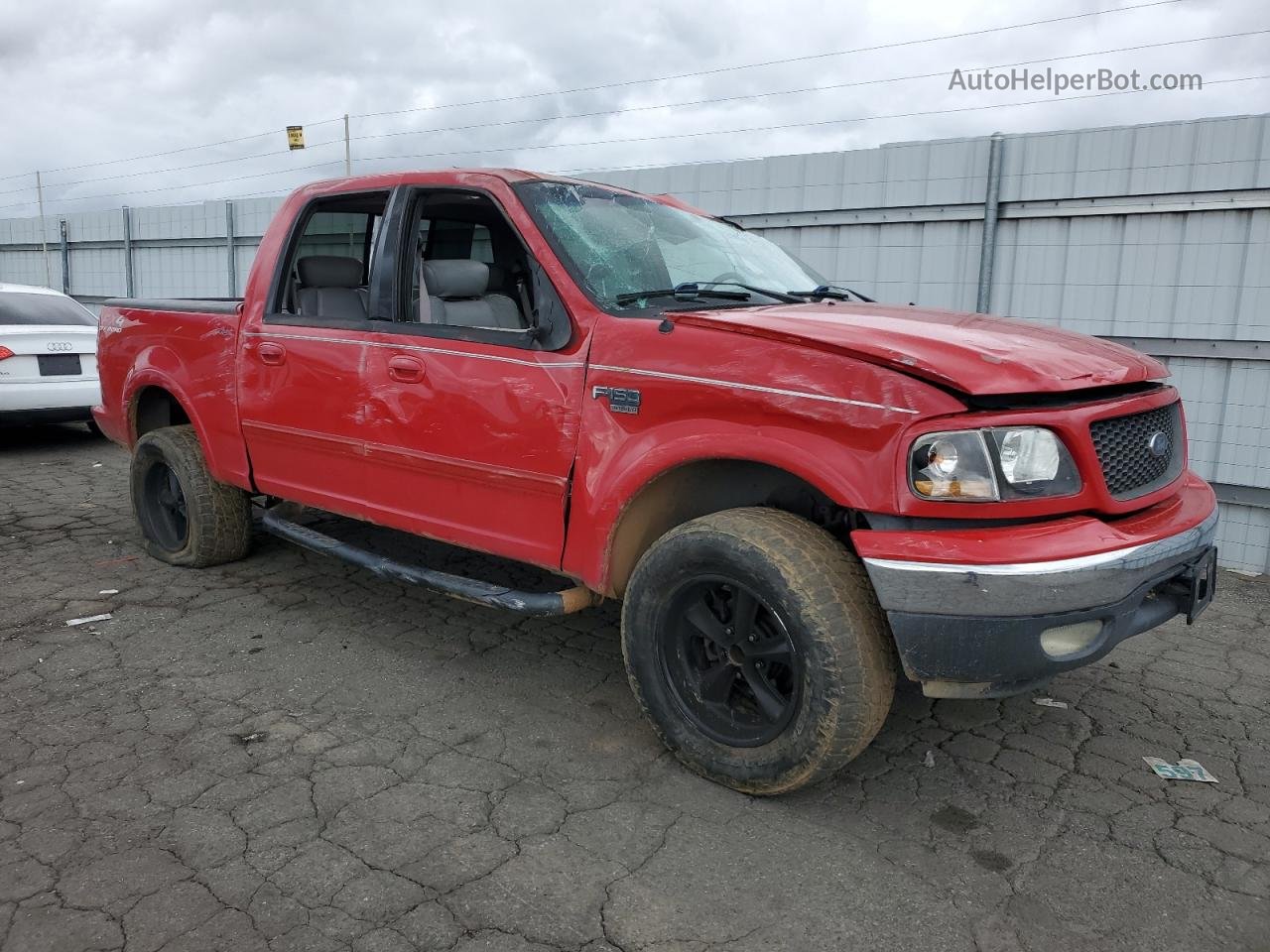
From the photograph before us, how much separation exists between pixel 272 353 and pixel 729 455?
2.43 m

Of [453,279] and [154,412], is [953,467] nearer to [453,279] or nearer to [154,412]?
[453,279]

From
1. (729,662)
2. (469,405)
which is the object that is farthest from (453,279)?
(729,662)

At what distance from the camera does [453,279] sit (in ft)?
11.6

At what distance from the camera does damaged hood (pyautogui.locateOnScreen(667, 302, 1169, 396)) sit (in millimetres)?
2459

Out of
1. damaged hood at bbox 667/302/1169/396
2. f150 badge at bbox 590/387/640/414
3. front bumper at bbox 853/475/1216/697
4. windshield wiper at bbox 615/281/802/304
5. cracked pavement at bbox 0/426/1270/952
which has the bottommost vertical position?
→ cracked pavement at bbox 0/426/1270/952

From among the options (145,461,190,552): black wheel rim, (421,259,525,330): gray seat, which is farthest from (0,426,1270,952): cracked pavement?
(421,259,525,330): gray seat

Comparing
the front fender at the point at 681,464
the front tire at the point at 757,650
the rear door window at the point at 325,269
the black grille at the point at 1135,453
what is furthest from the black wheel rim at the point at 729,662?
the rear door window at the point at 325,269

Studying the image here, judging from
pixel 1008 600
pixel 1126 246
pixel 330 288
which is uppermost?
→ pixel 1126 246

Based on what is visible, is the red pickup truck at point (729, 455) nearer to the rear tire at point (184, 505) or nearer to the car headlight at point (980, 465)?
the car headlight at point (980, 465)

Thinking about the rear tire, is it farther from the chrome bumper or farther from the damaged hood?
the chrome bumper

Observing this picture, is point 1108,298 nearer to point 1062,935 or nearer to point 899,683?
point 899,683

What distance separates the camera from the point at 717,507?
315 cm

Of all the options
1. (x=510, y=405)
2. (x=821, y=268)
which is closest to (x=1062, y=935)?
(x=510, y=405)

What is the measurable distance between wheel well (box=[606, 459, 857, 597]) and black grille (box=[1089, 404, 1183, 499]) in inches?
29.5
